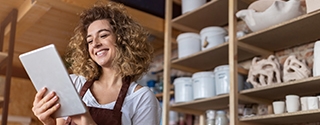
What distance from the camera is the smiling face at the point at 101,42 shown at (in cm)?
132

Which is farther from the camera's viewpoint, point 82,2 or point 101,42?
point 82,2

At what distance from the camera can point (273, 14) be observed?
1873 millimetres

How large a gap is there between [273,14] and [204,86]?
1.87 feet

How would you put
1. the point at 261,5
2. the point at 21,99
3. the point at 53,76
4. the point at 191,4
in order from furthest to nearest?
1. the point at 191,4
2. the point at 21,99
3. the point at 261,5
4. the point at 53,76

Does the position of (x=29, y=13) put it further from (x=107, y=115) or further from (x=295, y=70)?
(x=295, y=70)

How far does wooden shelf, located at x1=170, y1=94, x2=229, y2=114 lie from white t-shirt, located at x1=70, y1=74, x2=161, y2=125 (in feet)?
2.63

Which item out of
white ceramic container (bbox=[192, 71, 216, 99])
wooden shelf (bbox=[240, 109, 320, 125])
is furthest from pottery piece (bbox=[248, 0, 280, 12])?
wooden shelf (bbox=[240, 109, 320, 125])

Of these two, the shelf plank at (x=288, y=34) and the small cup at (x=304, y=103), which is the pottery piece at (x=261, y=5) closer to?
the shelf plank at (x=288, y=34)

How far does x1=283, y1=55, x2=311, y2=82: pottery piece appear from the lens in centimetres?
172

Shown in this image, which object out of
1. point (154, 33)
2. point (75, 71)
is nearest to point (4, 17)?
point (75, 71)

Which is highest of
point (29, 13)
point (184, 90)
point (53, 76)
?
point (29, 13)

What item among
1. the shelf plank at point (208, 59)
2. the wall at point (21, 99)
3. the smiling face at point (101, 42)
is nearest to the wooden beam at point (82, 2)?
the smiling face at point (101, 42)

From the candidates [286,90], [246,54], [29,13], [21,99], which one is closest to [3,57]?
[29,13]

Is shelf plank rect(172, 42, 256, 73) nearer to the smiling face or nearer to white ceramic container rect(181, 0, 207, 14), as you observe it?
white ceramic container rect(181, 0, 207, 14)
